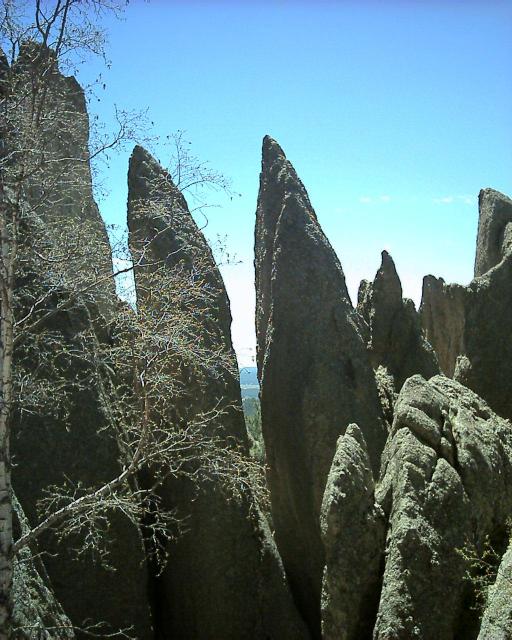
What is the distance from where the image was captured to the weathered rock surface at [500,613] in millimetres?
5543

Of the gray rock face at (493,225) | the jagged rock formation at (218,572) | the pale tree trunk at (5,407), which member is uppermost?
the gray rock face at (493,225)

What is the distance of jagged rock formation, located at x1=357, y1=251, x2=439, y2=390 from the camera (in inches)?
530

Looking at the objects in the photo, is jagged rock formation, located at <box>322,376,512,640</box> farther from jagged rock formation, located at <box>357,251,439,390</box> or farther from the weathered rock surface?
jagged rock formation, located at <box>357,251,439,390</box>

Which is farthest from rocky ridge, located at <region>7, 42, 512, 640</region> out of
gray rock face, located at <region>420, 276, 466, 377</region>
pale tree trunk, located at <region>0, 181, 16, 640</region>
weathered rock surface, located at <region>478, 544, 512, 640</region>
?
gray rock face, located at <region>420, 276, 466, 377</region>

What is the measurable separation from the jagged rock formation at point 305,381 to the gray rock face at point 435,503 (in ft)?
9.73

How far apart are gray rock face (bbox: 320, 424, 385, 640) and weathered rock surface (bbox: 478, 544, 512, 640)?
1.69 m

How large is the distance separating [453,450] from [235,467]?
8.09ft

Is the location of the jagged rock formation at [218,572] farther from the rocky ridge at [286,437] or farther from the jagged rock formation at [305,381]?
the jagged rock formation at [305,381]

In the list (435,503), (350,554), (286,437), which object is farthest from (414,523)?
(286,437)

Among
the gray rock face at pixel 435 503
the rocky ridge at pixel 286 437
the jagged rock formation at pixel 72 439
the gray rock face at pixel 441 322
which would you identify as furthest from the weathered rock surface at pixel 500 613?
the gray rock face at pixel 441 322

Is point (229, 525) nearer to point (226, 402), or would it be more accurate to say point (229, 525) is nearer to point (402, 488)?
point (226, 402)

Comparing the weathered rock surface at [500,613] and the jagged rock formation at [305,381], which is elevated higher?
the jagged rock formation at [305,381]

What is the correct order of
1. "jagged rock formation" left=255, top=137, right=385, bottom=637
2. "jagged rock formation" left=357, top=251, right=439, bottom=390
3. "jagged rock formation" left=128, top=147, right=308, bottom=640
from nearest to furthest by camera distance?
"jagged rock formation" left=128, top=147, right=308, bottom=640, "jagged rock formation" left=255, top=137, right=385, bottom=637, "jagged rock formation" left=357, top=251, right=439, bottom=390

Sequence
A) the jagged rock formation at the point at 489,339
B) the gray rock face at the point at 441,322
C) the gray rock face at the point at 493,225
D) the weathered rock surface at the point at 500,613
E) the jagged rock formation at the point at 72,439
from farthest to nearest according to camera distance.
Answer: the gray rock face at the point at 441,322
the gray rock face at the point at 493,225
the jagged rock formation at the point at 489,339
the jagged rock formation at the point at 72,439
the weathered rock surface at the point at 500,613
